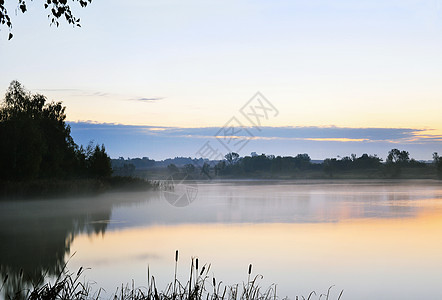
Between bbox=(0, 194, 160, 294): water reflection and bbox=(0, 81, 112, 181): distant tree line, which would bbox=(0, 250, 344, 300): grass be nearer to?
bbox=(0, 194, 160, 294): water reflection

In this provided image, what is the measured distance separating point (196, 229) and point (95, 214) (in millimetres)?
A: 6579

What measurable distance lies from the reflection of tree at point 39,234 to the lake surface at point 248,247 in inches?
1.1

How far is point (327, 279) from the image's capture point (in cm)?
921

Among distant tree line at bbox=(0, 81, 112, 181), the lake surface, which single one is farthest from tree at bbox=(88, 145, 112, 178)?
the lake surface

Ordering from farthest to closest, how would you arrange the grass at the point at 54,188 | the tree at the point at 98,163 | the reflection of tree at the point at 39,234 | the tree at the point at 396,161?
the tree at the point at 396,161
the tree at the point at 98,163
the grass at the point at 54,188
the reflection of tree at the point at 39,234

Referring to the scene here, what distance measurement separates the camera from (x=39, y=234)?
1527cm

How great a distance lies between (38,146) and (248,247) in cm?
2113

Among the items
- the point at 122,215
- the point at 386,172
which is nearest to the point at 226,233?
the point at 122,215

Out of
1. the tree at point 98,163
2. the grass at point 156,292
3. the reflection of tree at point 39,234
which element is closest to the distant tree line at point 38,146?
the tree at point 98,163

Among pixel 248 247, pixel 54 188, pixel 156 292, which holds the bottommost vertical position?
pixel 248 247

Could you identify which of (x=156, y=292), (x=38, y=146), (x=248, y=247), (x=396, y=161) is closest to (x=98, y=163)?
(x=38, y=146)

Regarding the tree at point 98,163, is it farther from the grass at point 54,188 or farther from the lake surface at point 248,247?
the lake surface at point 248,247

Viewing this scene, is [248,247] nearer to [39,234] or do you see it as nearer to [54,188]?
[39,234]

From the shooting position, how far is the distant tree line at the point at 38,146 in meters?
29.5
